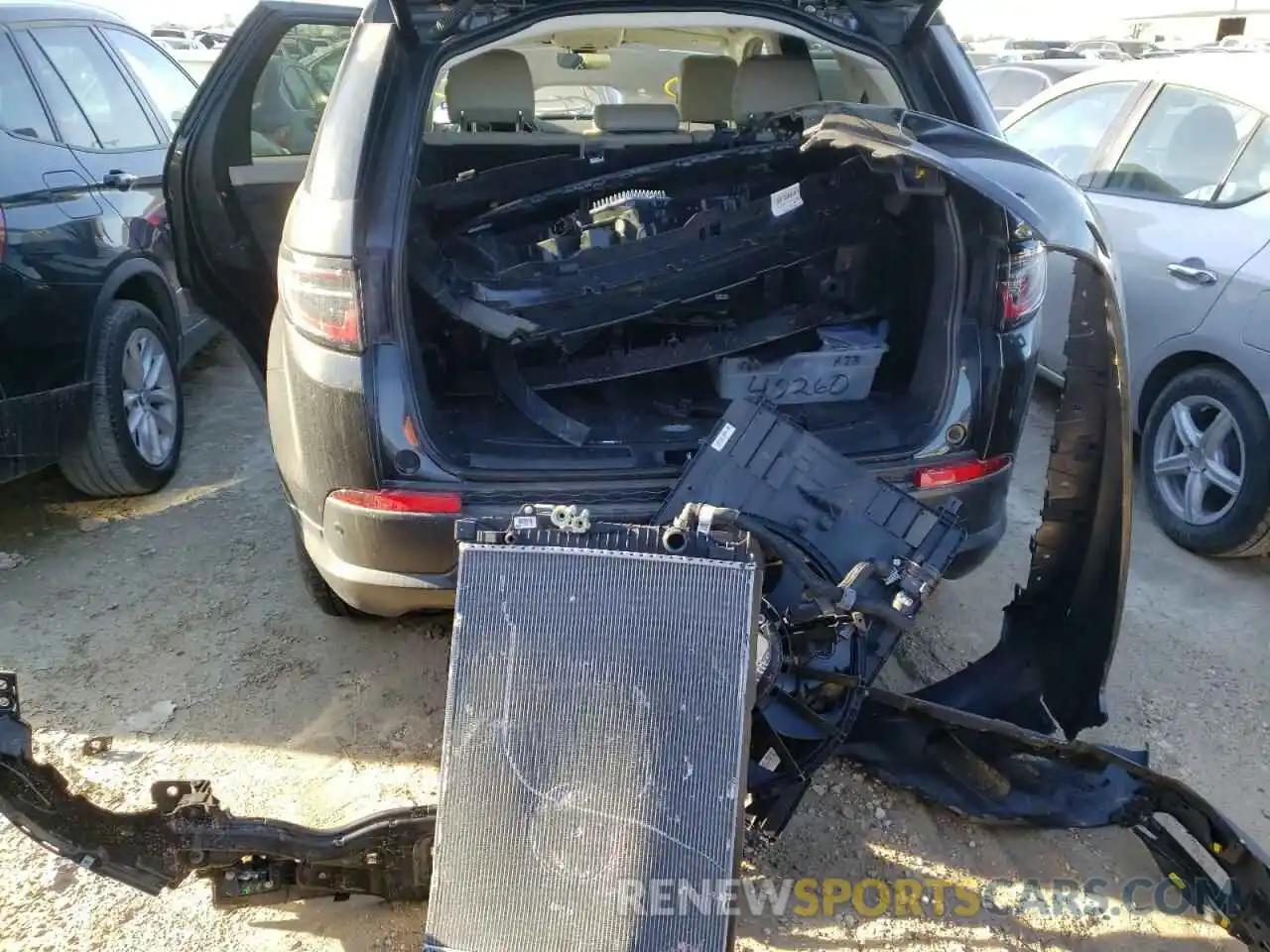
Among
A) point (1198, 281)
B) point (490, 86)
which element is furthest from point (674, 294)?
point (1198, 281)

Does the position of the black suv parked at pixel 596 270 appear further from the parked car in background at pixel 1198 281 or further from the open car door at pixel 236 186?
the parked car in background at pixel 1198 281

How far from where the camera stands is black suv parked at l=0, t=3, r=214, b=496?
317cm

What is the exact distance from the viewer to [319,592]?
286 centimetres

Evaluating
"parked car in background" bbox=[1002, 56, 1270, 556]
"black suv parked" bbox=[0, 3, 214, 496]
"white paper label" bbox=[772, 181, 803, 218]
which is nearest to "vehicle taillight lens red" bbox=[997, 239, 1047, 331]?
"white paper label" bbox=[772, 181, 803, 218]

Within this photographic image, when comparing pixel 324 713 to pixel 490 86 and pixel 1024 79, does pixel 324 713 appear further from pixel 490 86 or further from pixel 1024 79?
pixel 1024 79

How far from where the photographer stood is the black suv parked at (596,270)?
2.19 metres

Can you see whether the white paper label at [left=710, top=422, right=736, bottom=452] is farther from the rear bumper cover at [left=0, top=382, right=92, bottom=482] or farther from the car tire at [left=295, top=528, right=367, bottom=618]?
the rear bumper cover at [left=0, top=382, right=92, bottom=482]

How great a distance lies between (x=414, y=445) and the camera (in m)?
2.20

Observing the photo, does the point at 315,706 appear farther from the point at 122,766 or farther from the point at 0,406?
the point at 0,406

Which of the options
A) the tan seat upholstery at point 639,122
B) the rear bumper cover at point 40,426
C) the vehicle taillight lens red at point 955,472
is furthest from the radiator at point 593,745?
the tan seat upholstery at point 639,122

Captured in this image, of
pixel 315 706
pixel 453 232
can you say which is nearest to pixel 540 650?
pixel 315 706

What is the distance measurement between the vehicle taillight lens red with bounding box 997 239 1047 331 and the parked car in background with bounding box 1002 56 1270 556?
1.34 m

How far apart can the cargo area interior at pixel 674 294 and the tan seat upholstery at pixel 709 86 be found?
78 cm

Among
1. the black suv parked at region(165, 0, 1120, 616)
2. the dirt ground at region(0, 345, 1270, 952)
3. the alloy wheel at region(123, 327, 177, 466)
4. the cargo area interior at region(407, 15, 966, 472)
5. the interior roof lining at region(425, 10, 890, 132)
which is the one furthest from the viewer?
the alloy wheel at region(123, 327, 177, 466)
